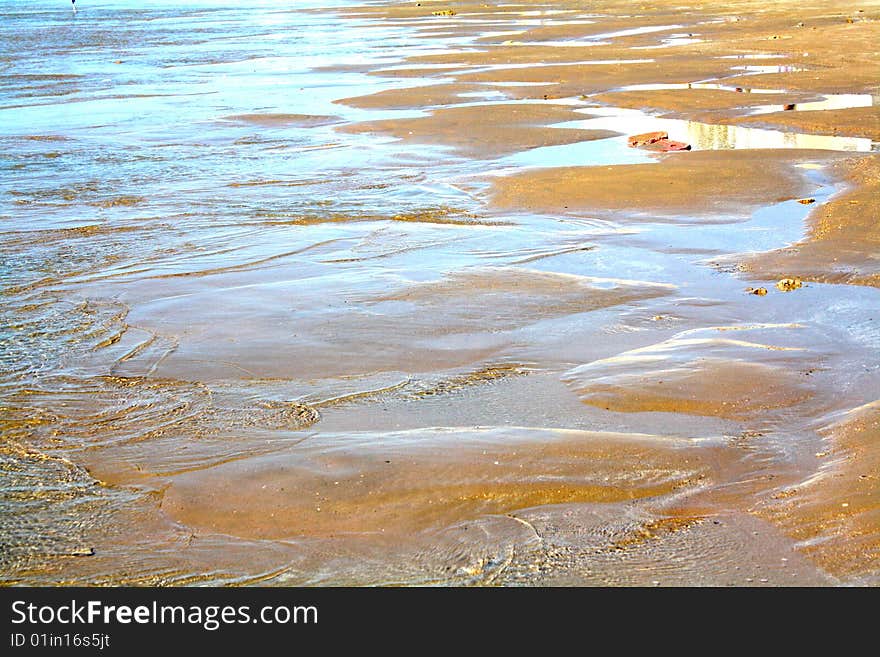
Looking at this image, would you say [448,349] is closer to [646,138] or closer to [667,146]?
[667,146]

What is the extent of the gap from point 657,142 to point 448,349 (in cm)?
859

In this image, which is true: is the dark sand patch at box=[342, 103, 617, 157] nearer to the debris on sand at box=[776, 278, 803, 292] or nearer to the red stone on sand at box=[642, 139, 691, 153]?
the red stone on sand at box=[642, 139, 691, 153]

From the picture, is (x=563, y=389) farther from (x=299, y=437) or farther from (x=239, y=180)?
(x=239, y=180)

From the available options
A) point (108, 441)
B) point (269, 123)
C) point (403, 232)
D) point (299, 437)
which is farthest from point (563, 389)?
point (269, 123)

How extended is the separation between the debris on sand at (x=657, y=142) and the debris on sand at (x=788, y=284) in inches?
243

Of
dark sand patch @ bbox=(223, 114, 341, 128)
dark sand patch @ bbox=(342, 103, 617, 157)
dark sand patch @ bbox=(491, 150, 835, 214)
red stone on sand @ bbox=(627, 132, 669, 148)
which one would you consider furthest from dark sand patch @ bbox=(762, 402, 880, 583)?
dark sand patch @ bbox=(223, 114, 341, 128)

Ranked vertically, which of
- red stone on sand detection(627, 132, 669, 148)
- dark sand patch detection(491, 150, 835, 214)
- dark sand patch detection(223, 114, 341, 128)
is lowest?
dark sand patch detection(491, 150, 835, 214)

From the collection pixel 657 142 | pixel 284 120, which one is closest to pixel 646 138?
pixel 657 142

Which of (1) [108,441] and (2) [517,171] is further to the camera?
(2) [517,171]

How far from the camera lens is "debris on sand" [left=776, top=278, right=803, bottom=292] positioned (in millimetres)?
8617

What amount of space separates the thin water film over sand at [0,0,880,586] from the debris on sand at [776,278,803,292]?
0.48 feet
